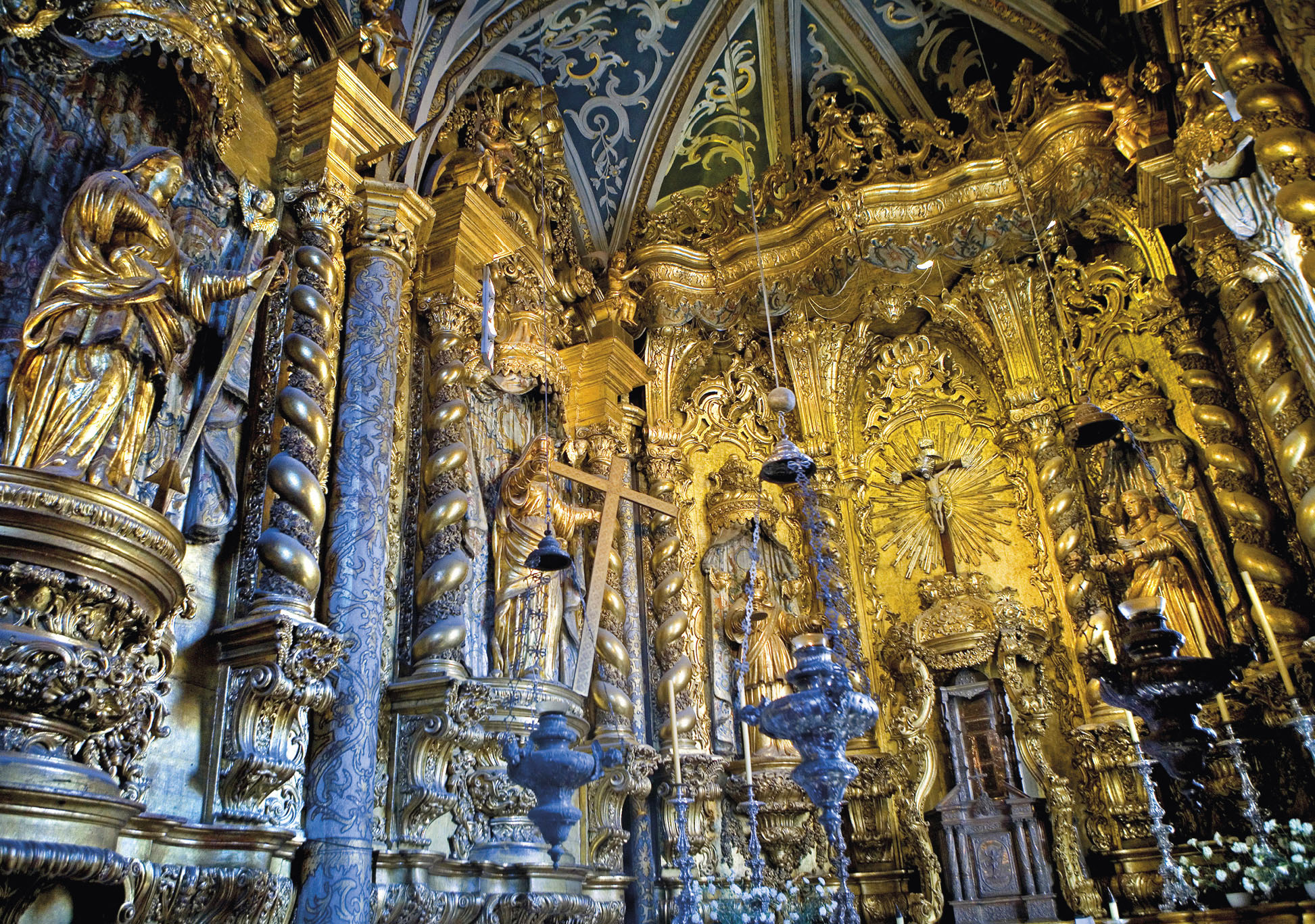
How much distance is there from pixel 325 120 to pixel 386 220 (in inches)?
28.4

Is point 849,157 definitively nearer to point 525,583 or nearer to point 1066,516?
point 1066,516

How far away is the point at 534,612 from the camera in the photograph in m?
7.23

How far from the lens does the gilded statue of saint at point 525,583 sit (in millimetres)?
7027

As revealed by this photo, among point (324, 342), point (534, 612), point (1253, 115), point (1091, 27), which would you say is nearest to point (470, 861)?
point (534, 612)

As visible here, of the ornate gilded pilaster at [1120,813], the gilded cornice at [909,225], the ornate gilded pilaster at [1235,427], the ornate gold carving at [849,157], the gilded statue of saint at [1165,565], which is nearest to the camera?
the ornate gilded pilaster at [1235,427]

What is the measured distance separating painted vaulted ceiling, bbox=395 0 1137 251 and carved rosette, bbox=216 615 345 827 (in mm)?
6072

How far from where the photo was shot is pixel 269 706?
4.74m

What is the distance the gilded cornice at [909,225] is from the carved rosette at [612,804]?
4.65 m

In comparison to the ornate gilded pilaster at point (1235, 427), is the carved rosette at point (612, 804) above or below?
below

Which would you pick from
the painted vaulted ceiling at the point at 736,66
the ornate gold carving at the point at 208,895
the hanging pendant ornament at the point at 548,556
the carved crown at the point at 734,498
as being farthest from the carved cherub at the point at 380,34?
the ornate gold carving at the point at 208,895

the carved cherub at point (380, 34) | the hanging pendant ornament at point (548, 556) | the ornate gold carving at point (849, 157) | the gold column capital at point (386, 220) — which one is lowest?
the hanging pendant ornament at point (548, 556)

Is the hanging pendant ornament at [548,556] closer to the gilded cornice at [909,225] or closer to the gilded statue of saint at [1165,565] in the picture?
the gilded cornice at [909,225]

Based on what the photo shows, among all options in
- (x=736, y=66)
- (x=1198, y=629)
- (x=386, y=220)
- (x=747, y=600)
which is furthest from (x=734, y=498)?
(x=736, y=66)

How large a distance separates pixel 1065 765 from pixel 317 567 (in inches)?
255
